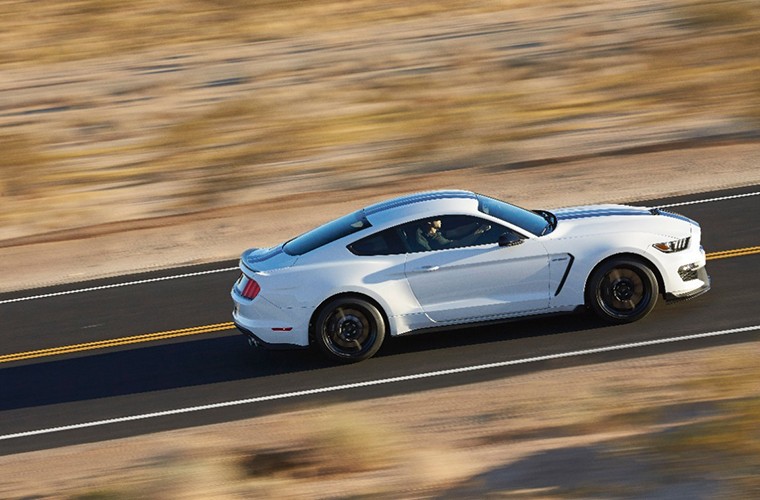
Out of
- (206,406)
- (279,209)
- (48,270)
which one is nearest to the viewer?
(206,406)

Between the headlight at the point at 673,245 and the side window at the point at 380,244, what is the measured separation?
8.54ft

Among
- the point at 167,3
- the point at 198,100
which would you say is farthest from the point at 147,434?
the point at 167,3

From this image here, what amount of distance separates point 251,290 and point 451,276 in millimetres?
2073

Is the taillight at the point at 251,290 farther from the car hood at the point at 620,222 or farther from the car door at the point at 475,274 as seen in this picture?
the car hood at the point at 620,222

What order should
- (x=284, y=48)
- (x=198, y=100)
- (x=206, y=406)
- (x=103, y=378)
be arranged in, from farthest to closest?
(x=284, y=48)
(x=198, y=100)
(x=103, y=378)
(x=206, y=406)

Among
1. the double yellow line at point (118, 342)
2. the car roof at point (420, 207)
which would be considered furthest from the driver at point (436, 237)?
the double yellow line at point (118, 342)

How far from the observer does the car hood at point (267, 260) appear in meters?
12.4

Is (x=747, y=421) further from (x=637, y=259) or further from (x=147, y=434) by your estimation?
(x=147, y=434)

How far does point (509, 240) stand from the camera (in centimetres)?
1225

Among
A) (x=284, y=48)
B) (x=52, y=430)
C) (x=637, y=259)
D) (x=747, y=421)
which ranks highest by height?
(x=284, y=48)

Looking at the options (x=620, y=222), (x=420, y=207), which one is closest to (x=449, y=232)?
(x=420, y=207)

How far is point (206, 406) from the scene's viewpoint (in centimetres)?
1205

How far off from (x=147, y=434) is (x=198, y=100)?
16690mm

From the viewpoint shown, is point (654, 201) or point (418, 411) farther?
point (654, 201)
